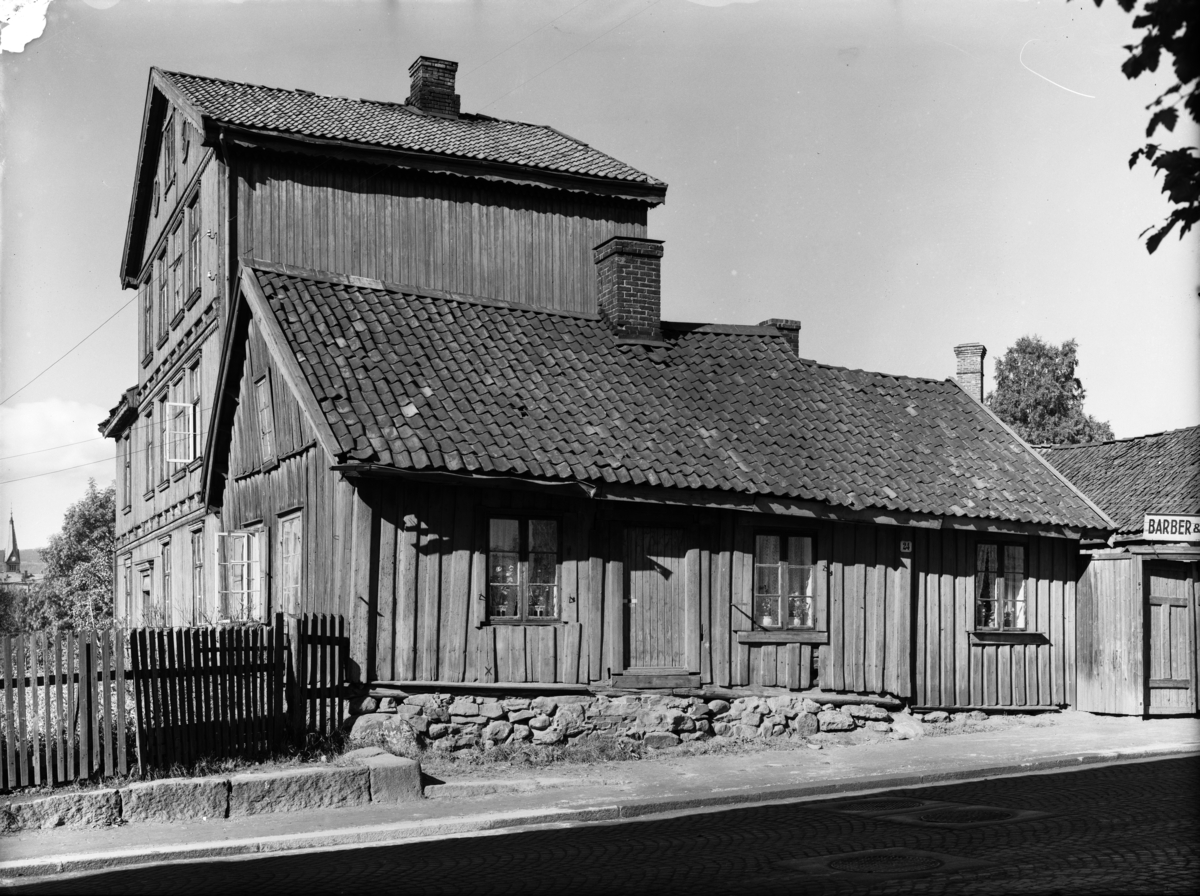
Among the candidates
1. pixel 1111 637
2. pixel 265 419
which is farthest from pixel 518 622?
pixel 1111 637

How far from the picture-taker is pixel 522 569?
14.8 metres

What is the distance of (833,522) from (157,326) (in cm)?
1969

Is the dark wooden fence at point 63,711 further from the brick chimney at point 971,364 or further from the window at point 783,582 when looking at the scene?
the brick chimney at point 971,364

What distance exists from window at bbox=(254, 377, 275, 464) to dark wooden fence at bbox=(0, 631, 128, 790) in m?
5.94

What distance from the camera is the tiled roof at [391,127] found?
945 inches

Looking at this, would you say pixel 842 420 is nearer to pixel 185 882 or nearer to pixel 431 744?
pixel 431 744

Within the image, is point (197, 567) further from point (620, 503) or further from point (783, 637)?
point (783, 637)

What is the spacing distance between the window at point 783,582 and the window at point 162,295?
57.5 feet

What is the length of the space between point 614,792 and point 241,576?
8.08m

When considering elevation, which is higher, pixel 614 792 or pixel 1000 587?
pixel 1000 587

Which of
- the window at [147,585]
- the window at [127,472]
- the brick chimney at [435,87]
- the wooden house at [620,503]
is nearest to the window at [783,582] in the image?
the wooden house at [620,503]

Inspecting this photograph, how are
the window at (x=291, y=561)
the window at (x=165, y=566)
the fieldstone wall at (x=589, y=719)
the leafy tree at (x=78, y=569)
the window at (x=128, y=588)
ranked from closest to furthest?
1. the fieldstone wall at (x=589, y=719)
2. the window at (x=291, y=561)
3. the window at (x=165, y=566)
4. the window at (x=128, y=588)
5. the leafy tree at (x=78, y=569)

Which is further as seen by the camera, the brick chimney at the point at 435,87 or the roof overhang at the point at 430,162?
the brick chimney at the point at 435,87

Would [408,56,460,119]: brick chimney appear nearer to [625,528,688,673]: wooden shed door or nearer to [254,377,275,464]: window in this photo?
[254,377,275,464]: window
